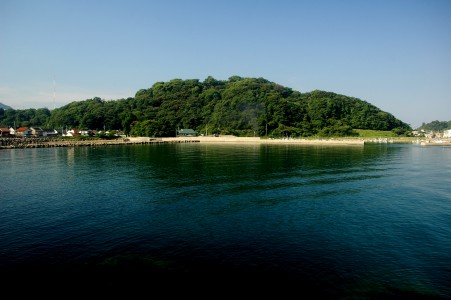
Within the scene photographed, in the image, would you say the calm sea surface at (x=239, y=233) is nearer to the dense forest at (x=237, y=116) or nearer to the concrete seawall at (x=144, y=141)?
the concrete seawall at (x=144, y=141)

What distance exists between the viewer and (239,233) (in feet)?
65.9

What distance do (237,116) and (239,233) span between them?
148 m

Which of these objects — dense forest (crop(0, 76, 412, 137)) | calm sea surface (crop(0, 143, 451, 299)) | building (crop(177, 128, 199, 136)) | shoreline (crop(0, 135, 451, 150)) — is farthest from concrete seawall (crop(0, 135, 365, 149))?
calm sea surface (crop(0, 143, 451, 299))

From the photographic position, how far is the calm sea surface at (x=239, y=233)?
14797mm

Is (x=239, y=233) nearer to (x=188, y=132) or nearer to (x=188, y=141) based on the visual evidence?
(x=188, y=141)

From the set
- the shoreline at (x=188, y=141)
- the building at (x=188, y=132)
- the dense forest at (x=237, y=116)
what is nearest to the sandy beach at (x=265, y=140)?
the shoreline at (x=188, y=141)

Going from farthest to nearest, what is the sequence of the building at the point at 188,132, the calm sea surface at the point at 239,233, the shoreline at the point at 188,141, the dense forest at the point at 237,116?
the building at the point at 188,132
the dense forest at the point at 237,116
the shoreline at the point at 188,141
the calm sea surface at the point at 239,233

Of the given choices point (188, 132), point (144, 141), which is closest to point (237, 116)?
point (188, 132)

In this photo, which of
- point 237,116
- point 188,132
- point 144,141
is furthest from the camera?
point 237,116

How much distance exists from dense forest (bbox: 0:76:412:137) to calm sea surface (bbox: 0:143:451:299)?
112500 millimetres

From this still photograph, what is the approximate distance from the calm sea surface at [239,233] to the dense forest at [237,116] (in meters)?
113

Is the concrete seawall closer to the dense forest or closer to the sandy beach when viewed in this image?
the sandy beach

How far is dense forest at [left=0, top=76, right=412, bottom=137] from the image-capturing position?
148 metres

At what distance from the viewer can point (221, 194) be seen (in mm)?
30797
